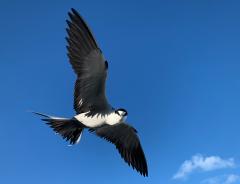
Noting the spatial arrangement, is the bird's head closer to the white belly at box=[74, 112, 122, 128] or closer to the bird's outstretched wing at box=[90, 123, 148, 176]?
the white belly at box=[74, 112, 122, 128]

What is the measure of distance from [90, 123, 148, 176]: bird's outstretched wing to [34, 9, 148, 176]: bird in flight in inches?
1.3

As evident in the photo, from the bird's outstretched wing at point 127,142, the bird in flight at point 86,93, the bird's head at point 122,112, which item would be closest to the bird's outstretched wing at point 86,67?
the bird in flight at point 86,93

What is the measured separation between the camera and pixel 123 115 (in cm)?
1334

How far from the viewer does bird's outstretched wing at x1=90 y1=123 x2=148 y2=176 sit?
14.5 m

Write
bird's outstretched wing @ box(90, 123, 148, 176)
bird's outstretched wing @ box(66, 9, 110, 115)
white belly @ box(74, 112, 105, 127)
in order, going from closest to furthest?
bird's outstretched wing @ box(66, 9, 110, 115) → white belly @ box(74, 112, 105, 127) → bird's outstretched wing @ box(90, 123, 148, 176)

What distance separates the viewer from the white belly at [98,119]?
13401mm

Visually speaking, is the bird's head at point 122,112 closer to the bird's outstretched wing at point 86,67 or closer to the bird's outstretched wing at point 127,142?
the bird's outstretched wing at point 86,67

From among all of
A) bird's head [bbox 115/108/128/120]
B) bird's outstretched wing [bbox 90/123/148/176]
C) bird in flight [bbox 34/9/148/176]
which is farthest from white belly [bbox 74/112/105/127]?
bird's outstretched wing [bbox 90/123/148/176]

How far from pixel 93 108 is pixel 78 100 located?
47 centimetres

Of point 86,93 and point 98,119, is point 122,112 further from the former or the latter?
point 86,93

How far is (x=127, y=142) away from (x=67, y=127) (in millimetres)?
2063

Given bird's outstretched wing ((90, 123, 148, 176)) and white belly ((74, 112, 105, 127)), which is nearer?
white belly ((74, 112, 105, 127))

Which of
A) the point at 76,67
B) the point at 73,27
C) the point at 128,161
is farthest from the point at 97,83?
the point at 128,161

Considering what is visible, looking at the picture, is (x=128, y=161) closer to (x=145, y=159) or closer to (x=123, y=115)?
(x=145, y=159)
